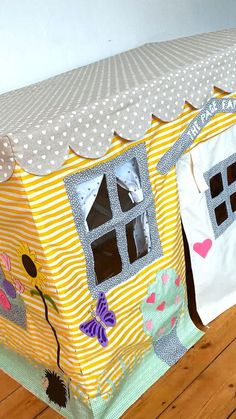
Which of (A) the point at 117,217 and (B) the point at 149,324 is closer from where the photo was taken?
(A) the point at 117,217

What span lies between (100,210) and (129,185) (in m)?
0.10

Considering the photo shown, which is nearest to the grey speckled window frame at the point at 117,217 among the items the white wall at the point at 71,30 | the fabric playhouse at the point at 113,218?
the fabric playhouse at the point at 113,218

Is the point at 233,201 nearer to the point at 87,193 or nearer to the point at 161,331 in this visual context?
the point at 161,331

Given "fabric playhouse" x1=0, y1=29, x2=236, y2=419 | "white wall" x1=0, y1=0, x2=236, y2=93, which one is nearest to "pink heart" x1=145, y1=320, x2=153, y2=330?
"fabric playhouse" x1=0, y1=29, x2=236, y2=419

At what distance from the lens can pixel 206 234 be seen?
1.30 m

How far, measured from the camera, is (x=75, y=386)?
109 cm

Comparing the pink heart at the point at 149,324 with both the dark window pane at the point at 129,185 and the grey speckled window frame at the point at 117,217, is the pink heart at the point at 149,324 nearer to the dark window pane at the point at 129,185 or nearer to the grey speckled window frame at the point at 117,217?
the grey speckled window frame at the point at 117,217

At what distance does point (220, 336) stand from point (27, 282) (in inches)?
26.2

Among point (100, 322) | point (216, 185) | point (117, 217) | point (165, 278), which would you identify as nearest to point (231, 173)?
point (216, 185)

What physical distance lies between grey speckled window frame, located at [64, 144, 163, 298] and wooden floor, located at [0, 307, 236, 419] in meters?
0.37

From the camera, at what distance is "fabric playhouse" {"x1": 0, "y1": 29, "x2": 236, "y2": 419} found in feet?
2.90

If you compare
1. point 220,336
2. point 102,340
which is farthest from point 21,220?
point 220,336

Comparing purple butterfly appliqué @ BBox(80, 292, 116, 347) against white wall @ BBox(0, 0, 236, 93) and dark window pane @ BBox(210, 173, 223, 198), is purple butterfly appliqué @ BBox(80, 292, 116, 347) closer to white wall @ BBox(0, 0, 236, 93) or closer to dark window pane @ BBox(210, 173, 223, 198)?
dark window pane @ BBox(210, 173, 223, 198)

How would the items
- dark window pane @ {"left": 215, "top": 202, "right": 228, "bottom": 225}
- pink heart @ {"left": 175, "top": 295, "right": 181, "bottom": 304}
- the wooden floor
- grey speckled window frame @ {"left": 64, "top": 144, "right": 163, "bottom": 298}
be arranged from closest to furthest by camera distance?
grey speckled window frame @ {"left": 64, "top": 144, "right": 163, "bottom": 298}
the wooden floor
pink heart @ {"left": 175, "top": 295, "right": 181, "bottom": 304}
dark window pane @ {"left": 215, "top": 202, "right": 228, "bottom": 225}
